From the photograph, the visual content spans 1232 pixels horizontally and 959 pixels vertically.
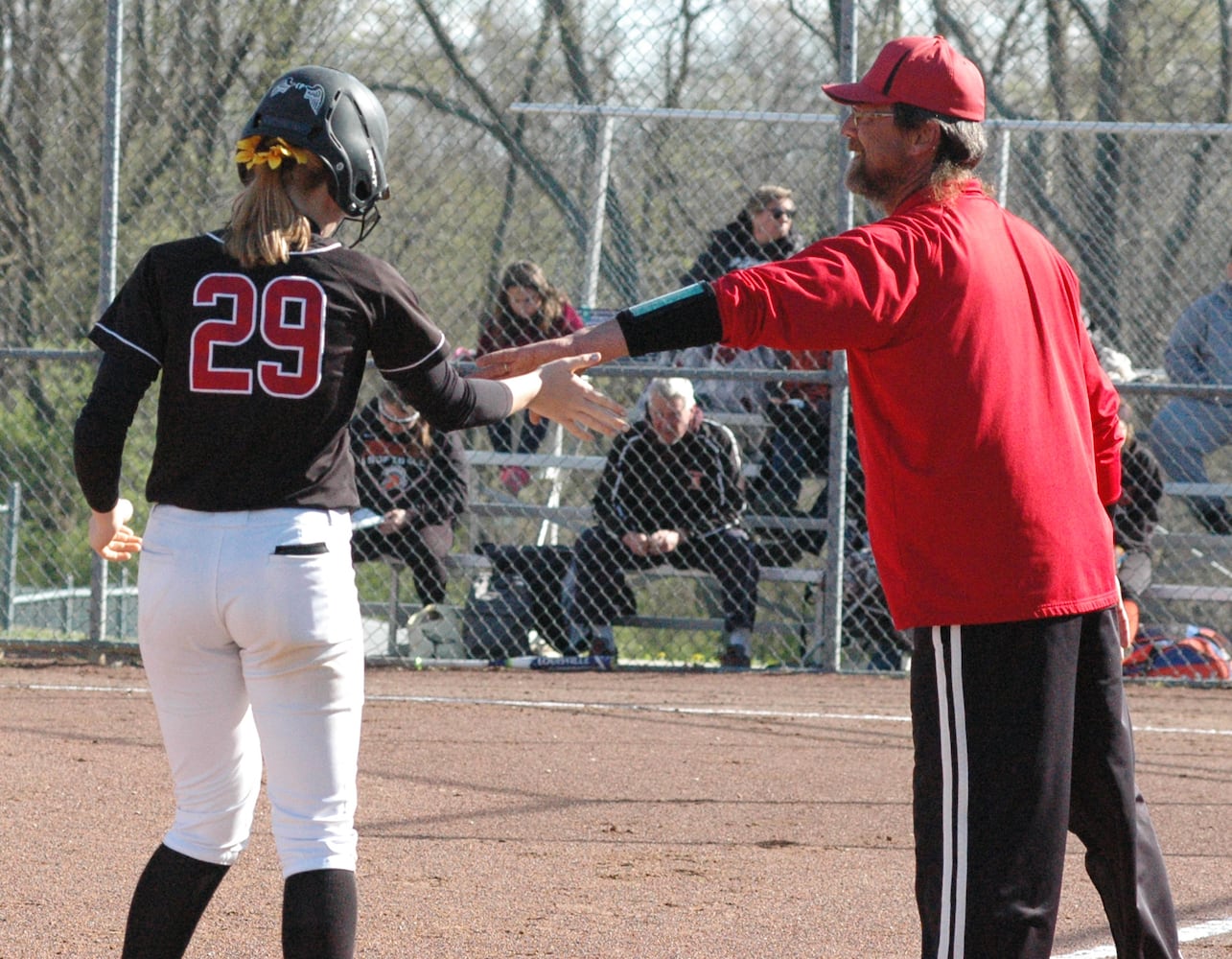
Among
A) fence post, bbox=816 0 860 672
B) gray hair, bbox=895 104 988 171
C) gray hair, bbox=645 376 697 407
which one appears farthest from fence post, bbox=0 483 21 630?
gray hair, bbox=895 104 988 171

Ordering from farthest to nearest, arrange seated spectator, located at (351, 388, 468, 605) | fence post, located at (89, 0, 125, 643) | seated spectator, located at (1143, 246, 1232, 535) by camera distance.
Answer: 1. seated spectator, located at (1143, 246, 1232, 535)
2. seated spectator, located at (351, 388, 468, 605)
3. fence post, located at (89, 0, 125, 643)

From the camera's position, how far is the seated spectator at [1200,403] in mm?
9438

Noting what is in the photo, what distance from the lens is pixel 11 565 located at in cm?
1050

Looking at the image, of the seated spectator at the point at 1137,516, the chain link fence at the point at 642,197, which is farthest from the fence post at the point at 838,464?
the seated spectator at the point at 1137,516

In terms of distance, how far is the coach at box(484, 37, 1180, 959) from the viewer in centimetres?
278

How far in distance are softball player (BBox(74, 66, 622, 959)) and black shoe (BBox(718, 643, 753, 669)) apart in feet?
21.1

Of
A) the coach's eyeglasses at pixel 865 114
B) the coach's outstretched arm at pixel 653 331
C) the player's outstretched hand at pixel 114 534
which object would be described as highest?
the coach's eyeglasses at pixel 865 114

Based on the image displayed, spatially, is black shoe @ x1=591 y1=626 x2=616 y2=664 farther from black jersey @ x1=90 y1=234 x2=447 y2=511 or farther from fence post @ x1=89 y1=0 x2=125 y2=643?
black jersey @ x1=90 y1=234 x2=447 y2=511

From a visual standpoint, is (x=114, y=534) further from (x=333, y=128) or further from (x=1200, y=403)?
(x=1200, y=403)

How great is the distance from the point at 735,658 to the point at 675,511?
2.97 feet

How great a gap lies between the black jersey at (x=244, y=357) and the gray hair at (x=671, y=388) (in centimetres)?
616

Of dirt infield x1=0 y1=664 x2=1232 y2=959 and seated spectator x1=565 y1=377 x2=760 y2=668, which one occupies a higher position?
seated spectator x1=565 y1=377 x2=760 y2=668

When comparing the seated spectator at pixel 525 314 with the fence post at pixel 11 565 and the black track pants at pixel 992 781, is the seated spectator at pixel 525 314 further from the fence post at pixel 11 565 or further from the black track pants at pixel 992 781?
the black track pants at pixel 992 781

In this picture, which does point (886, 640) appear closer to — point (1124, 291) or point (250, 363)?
point (1124, 291)
